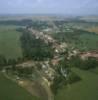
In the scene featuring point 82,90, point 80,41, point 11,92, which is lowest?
point 80,41

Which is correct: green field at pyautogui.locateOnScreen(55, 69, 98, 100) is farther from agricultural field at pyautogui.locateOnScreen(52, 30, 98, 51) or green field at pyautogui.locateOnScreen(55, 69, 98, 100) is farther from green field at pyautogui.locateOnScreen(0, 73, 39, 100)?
agricultural field at pyautogui.locateOnScreen(52, 30, 98, 51)

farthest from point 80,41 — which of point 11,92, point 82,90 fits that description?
point 11,92

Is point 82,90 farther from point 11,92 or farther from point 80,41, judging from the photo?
point 80,41

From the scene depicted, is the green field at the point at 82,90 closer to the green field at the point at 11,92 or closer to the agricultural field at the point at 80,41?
the green field at the point at 11,92

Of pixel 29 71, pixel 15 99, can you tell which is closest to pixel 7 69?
pixel 29 71

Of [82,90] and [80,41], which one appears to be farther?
[80,41]

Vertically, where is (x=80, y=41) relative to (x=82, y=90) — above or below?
below

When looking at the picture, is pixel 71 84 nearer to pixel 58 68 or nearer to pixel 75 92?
pixel 75 92
